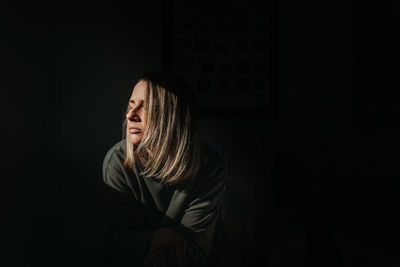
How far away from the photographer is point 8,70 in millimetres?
884

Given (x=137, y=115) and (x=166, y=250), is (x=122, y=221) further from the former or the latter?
(x=137, y=115)

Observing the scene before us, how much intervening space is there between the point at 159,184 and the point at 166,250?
7.3 inches

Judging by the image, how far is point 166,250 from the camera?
0.77m

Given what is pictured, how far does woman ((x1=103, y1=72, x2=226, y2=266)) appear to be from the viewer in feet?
2.56

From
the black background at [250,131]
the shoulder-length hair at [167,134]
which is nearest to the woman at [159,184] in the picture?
the shoulder-length hair at [167,134]

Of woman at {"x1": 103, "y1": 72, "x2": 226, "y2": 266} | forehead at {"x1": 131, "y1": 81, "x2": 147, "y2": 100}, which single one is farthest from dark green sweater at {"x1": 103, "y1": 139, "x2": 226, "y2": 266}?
forehead at {"x1": 131, "y1": 81, "x2": 147, "y2": 100}

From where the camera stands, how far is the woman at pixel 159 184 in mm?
780

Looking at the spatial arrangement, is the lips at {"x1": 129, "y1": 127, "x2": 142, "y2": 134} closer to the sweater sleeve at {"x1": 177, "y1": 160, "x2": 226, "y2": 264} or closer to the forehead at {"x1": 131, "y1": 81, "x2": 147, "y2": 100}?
the forehead at {"x1": 131, "y1": 81, "x2": 147, "y2": 100}

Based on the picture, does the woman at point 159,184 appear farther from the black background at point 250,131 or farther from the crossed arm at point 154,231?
the black background at point 250,131

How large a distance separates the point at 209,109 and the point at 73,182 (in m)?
0.60

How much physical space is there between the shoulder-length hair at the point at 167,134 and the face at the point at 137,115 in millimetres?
13

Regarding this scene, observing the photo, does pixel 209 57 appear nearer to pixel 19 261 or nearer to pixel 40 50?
A: pixel 40 50

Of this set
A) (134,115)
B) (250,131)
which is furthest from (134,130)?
(250,131)

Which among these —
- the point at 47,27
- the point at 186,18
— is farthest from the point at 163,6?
the point at 47,27
